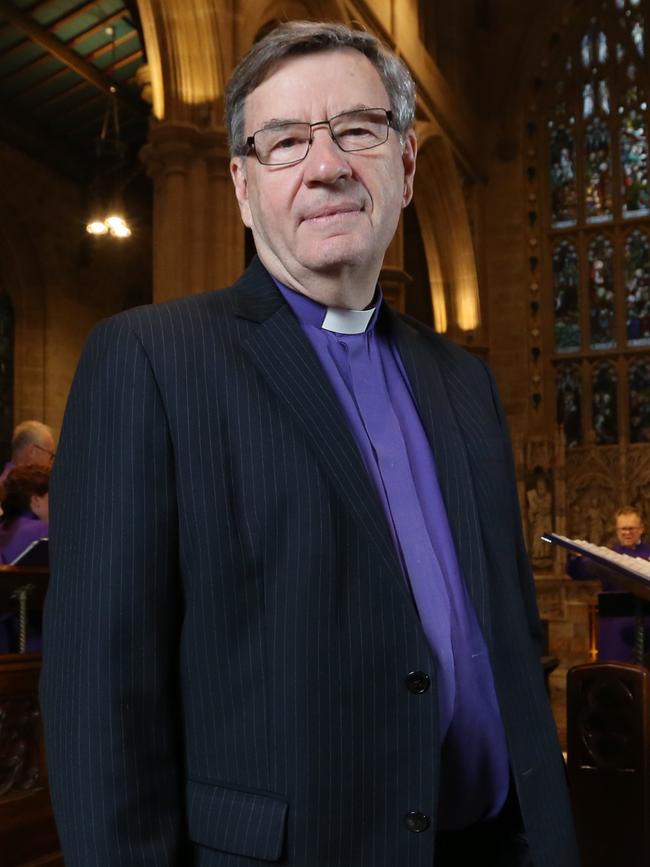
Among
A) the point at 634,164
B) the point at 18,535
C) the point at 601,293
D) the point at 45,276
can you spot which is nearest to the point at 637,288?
the point at 601,293

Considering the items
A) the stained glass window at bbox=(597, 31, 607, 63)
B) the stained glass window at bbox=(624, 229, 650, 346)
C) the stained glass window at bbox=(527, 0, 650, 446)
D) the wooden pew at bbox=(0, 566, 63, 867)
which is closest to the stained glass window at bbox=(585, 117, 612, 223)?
the stained glass window at bbox=(527, 0, 650, 446)

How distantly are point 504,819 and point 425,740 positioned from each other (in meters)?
0.24

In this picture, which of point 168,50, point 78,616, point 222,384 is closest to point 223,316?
point 222,384

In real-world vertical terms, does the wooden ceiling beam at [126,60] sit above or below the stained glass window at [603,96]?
below

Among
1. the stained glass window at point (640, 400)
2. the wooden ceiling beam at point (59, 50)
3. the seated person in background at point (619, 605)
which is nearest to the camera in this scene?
the seated person in background at point (619, 605)

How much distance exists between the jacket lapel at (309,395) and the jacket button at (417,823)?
243 millimetres

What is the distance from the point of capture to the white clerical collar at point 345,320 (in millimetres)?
1350

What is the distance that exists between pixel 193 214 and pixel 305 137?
19.6 ft

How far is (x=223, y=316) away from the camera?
129cm

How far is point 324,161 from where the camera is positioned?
49.9 inches

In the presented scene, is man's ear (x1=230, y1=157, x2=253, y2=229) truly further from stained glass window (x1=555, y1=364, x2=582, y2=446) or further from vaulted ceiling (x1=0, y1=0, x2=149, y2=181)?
stained glass window (x1=555, y1=364, x2=582, y2=446)

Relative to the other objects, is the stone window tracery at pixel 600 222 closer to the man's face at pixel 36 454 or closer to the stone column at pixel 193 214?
the stone column at pixel 193 214

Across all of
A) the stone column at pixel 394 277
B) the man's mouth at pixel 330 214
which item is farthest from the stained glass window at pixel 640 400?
the man's mouth at pixel 330 214

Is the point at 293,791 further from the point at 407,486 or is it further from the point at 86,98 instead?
the point at 86,98
